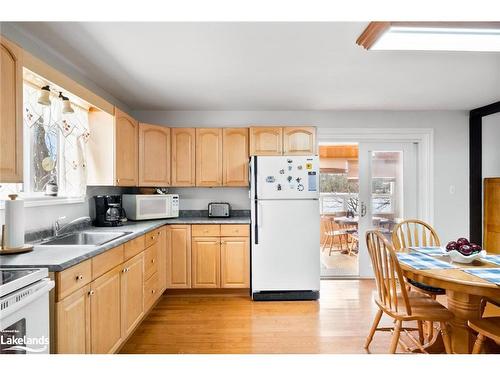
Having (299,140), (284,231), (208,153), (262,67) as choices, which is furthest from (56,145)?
(299,140)

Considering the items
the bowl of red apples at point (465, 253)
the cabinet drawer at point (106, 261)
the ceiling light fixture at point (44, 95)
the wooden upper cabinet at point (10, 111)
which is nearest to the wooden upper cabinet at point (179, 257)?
the cabinet drawer at point (106, 261)

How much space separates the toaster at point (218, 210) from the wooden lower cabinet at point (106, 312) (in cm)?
179

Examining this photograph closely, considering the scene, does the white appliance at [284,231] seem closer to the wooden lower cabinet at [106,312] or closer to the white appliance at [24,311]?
the wooden lower cabinet at [106,312]

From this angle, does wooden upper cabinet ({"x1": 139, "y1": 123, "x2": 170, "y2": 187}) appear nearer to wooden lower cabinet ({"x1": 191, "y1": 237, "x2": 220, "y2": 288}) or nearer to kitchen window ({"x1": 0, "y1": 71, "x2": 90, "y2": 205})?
kitchen window ({"x1": 0, "y1": 71, "x2": 90, "y2": 205})

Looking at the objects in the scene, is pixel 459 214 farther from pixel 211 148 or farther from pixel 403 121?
pixel 211 148

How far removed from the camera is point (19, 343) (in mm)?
1089

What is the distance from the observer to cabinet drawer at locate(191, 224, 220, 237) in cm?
340

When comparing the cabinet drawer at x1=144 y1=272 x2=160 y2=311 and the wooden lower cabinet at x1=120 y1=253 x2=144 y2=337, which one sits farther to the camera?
the cabinet drawer at x1=144 y1=272 x2=160 y2=311

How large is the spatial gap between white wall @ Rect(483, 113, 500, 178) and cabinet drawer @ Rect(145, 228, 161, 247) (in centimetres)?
436

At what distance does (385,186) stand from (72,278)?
3.82 m

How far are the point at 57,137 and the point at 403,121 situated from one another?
4.09 meters

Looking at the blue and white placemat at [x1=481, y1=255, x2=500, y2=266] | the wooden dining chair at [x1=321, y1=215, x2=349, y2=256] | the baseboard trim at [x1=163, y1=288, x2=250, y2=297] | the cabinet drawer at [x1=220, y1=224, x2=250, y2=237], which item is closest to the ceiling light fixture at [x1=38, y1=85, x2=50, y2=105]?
the cabinet drawer at [x1=220, y1=224, x2=250, y2=237]

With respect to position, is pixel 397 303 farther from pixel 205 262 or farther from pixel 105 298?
pixel 205 262

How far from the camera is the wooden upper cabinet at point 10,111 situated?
4.21ft
